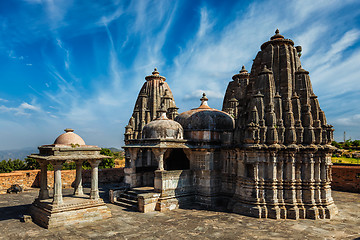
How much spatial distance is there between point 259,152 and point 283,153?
1.42 metres

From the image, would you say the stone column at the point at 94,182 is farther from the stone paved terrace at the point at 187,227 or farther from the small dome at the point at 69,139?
the small dome at the point at 69,139

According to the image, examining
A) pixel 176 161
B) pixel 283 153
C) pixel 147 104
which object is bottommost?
pixel 176 161

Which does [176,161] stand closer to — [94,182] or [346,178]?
[94,182]

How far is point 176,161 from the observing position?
69.8ft

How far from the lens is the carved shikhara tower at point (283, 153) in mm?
15094

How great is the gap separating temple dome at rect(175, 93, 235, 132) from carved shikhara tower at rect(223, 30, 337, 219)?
2009 millimetres

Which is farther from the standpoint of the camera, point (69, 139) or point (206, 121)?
point (206, 121)

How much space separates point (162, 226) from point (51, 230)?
5.16m

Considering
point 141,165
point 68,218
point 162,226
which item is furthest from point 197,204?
point 68,218

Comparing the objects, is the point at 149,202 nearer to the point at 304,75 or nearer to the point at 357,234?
the point at 357,234

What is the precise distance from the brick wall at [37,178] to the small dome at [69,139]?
933 centimetres

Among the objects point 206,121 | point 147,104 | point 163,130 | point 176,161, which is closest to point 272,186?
point 206,121

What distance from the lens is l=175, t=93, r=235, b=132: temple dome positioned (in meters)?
18.5

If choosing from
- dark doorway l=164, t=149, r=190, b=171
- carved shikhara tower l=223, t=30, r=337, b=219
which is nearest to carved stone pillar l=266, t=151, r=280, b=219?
carved shikhara tower l=223, t=30, r=337, b=219
